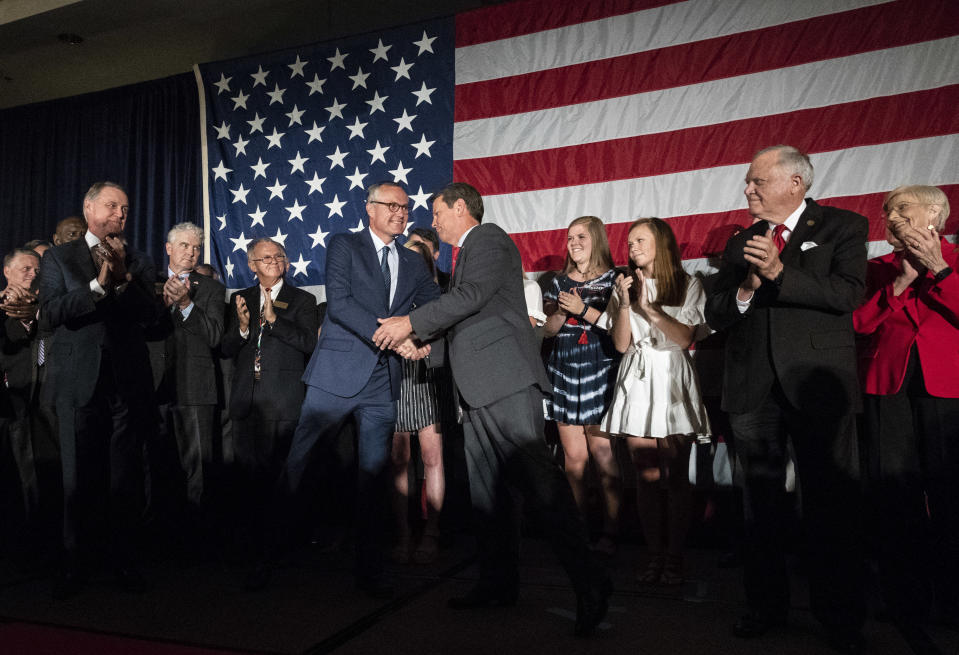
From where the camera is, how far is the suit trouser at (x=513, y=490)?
7.33ft

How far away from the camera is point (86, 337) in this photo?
2.87 meters

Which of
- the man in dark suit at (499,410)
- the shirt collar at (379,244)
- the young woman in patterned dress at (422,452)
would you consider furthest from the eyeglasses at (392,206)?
the young woman in patterned dress at (422,452)

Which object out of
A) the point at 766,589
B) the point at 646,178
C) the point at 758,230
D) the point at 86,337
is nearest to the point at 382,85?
the point at 646,178

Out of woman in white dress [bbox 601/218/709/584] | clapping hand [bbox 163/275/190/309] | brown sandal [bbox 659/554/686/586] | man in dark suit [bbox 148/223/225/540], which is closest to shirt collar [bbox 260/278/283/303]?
man in dark suit [bbox 148/223/225/540]

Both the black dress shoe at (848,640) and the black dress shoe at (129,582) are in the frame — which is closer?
the black dress shoe at (848,640)

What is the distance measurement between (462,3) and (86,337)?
3.67 m

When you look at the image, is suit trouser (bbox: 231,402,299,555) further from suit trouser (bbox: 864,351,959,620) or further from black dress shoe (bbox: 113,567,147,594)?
suit trouser (bbox: 864,351,959,620)

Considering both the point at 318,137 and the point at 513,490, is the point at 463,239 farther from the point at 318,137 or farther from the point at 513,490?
the point at 318,137

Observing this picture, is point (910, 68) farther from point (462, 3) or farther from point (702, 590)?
point (462, 3)

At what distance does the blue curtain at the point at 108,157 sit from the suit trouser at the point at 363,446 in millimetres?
3286

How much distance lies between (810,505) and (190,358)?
117 inches

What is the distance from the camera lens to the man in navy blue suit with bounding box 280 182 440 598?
9.07 feet

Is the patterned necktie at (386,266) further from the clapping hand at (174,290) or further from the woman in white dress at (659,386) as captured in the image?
the clapping hand at (174,290)

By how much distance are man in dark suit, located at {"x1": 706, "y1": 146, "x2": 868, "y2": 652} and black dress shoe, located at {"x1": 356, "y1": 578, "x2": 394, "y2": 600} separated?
4.32 ft
